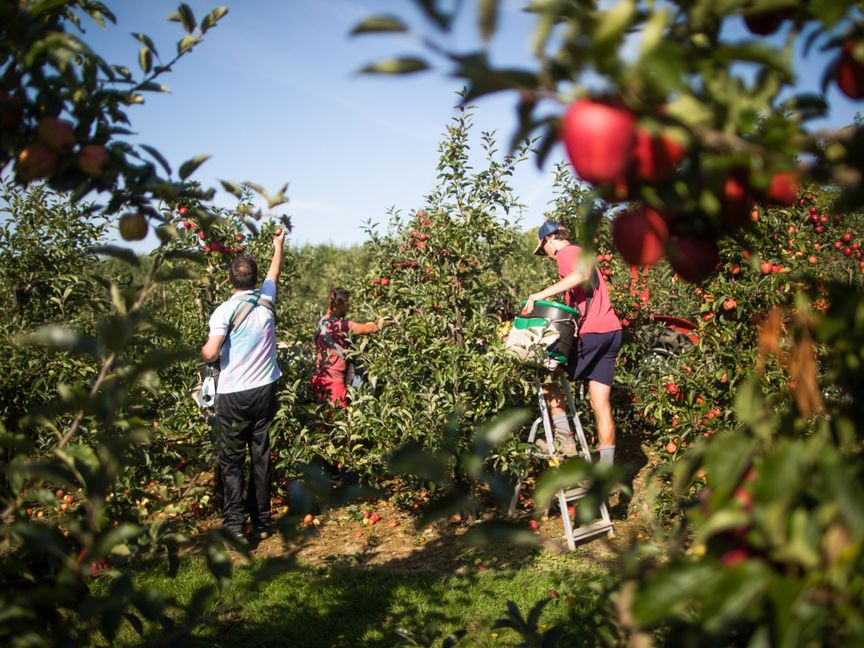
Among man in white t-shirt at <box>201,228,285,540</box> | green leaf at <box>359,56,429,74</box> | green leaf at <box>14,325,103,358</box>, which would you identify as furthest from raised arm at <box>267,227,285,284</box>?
green leaf at <box>359,56,429,74</box>

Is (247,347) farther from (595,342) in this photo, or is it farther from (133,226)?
(133,226)

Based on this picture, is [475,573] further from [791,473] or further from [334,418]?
[791,473]

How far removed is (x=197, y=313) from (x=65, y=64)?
4.65 m

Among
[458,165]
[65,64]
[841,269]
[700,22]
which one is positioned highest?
[458,165]

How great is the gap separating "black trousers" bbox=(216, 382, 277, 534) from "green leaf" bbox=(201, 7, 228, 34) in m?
2.90

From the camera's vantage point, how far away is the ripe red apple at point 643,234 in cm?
82

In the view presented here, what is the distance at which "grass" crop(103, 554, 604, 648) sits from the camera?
9.86ft

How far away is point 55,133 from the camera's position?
1155mm

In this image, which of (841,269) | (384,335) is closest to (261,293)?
(384,335)

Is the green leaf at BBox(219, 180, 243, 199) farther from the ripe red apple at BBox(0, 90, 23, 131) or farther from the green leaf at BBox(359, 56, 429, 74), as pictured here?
the green leaf at BBox(359, 56, 429, 74)

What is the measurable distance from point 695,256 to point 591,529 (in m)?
3.47

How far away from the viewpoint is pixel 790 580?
63 cm

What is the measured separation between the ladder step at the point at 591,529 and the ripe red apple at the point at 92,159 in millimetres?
3473

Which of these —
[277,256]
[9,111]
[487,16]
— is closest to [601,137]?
[487,16]
